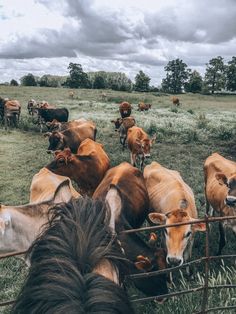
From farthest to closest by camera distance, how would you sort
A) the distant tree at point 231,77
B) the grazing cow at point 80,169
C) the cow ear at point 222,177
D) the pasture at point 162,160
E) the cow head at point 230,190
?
1. the distant tree at point 231,77
2. the grazing cow at point 80,169
3. the cow ear at point 222,177
4. the cow head at point 230,190
5. the pasture at point 162,160

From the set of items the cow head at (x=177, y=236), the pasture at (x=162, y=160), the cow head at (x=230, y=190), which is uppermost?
the cow head at (x=230, y=190)

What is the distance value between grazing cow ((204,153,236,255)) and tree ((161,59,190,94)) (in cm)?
7628

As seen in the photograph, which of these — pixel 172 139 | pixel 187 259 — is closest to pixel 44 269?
pixel 187 259

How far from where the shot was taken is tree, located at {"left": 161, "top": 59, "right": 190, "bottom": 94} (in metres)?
84.4

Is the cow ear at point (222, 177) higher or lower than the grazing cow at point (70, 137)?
higher

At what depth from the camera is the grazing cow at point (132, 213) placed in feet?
18.1

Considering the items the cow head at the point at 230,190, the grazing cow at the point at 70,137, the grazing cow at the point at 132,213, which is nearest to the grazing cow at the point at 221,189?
the cow head at the point at 230,190

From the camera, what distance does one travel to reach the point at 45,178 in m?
8.91

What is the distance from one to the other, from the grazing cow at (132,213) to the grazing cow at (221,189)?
1593mm

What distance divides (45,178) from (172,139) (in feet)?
35.3

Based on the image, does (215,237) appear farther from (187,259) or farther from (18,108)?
(18,108)

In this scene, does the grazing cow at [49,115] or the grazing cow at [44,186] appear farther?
the grazing cow at [49,115]

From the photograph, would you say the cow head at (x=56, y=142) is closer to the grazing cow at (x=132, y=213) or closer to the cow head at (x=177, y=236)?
the grazing cow at (x=132, y=213)

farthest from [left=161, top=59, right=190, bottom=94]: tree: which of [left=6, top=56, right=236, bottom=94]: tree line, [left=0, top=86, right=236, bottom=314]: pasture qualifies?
[left=0, top=86, right=236, bottom=314]: pasture
